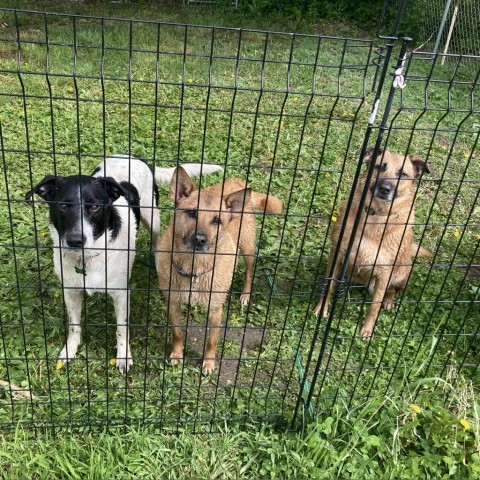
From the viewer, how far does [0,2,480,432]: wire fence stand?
104 inches

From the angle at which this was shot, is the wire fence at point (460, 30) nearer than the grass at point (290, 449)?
No

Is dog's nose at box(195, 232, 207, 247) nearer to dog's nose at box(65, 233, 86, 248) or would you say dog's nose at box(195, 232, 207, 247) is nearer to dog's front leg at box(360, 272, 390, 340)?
dog's nose at box(65, 233, 86, 248)

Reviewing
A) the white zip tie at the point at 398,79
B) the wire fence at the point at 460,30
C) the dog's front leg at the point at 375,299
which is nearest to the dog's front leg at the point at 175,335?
the dog's front leg at the point at 375,299

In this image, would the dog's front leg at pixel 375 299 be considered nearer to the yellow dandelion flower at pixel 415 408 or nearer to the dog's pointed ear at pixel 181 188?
the yellow dandelion flower at pixel 415 408

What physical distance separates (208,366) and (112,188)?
1.40 m

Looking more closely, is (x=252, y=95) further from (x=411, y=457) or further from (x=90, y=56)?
(x=411, y=457)

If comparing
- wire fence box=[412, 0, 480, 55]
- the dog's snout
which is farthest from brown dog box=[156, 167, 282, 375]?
wire fence box=[412, 0, 480, 55]

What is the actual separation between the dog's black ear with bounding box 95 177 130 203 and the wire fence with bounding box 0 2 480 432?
13 centimetres

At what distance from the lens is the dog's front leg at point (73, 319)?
133 inches

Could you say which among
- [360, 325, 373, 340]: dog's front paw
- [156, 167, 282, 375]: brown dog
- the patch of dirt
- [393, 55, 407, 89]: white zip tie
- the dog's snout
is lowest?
the patch of dirt

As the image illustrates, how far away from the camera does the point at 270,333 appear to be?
388 centimetres

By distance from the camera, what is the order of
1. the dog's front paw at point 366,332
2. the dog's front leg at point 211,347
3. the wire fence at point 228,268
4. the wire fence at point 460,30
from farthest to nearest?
1. the wire fence at point 460,30
2. the dog's front paw at point 366,332
3. the dog's front leg at point 211,347
4. the wire fence at point 228,268

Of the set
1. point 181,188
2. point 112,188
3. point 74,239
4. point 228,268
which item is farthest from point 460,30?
point 74,239

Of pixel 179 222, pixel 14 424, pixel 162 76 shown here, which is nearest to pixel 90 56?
pixel 162 76
